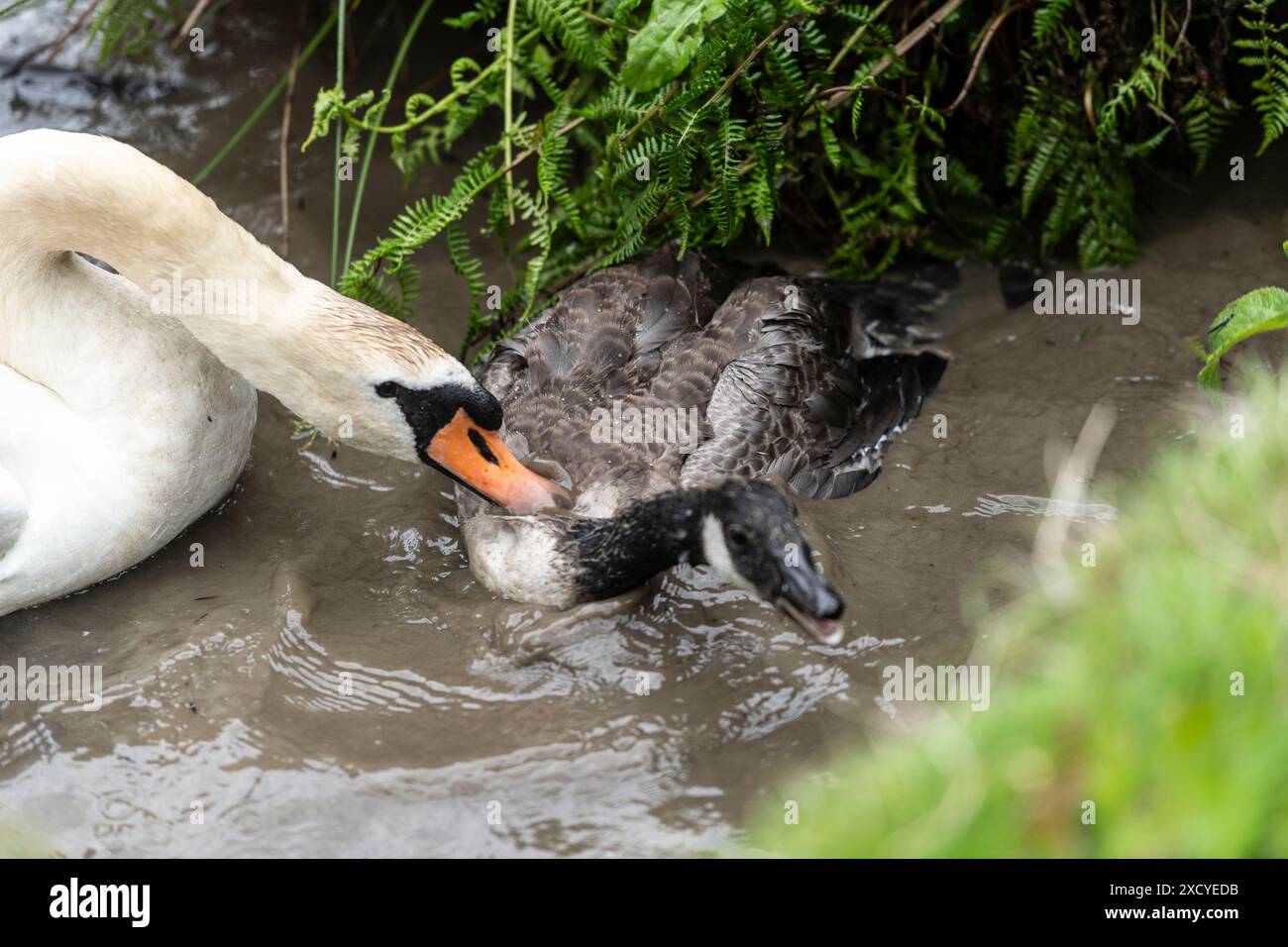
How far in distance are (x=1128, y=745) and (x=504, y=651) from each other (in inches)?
103

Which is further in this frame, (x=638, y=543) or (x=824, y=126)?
(x=824, y=126)

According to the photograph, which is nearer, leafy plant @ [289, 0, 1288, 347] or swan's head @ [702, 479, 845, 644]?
swan's head @ [702, 479, 845, 644]

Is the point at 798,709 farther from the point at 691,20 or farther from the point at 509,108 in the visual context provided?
the point at 509,108

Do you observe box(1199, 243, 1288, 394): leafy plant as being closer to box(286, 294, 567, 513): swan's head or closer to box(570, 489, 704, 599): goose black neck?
box(570, 489, 704, 599): goose black neck

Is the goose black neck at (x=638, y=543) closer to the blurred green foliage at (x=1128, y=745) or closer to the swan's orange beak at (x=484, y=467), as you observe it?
the swan's orange beak at (x=484, y=467)

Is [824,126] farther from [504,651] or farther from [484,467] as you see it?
[504,651]

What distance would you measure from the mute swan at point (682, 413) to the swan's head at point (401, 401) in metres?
0.24

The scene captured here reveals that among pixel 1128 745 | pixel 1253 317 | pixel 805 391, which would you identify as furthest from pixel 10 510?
pixel 1253 317

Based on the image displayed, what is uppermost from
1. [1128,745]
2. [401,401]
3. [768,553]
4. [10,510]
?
[401,401]

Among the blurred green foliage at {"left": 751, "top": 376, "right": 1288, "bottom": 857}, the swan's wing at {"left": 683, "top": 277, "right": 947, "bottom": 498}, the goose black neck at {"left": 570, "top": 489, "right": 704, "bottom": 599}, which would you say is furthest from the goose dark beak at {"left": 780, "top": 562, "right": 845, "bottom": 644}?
the blurred green foliage at {"left": 751, "top": 376, "right": 1288, "bottom": 857}

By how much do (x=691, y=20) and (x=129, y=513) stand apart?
273cm

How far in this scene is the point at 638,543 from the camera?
4.51m

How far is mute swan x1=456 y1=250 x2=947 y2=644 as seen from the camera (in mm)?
4516

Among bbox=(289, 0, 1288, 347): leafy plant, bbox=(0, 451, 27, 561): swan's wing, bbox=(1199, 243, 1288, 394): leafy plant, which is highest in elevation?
bbox=(289, 0, 1288, 347): leafy plant
